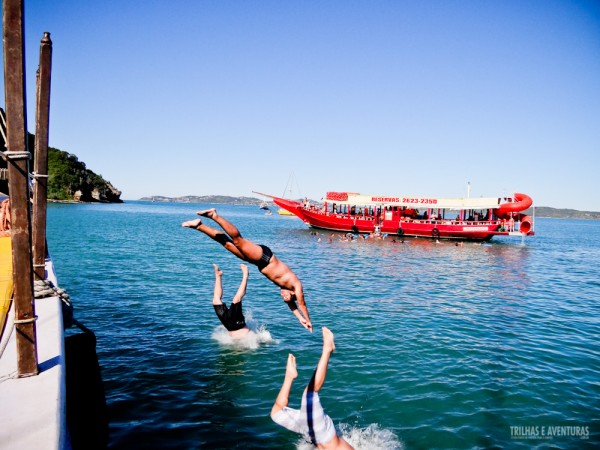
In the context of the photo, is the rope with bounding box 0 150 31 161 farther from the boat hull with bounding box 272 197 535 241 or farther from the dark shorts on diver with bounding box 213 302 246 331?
the boat hull with bounding box 272 197 535 241

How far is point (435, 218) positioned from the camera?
→ 47.5 meters

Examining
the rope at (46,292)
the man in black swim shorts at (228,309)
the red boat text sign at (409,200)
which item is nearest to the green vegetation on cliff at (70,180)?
the red boat text sign at (409,200)

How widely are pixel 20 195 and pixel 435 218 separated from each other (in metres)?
47.6

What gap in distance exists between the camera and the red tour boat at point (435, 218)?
44.2 m

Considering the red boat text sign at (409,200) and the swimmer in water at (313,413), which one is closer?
the swimmer in water at (313,413)

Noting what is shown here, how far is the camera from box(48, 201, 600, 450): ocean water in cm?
684

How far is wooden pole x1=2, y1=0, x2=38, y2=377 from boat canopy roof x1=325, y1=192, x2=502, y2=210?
44.6 m

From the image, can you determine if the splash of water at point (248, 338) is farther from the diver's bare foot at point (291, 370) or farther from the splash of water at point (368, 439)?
the diver's bare foot at point (291, 370)

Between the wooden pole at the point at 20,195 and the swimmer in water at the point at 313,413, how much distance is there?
3.12 metres

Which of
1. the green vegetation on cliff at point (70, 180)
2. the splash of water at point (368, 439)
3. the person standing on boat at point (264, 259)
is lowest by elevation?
the splash of water at point (368, 439)

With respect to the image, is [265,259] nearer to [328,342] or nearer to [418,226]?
[328,342]

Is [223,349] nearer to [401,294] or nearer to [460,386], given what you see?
[460,386]

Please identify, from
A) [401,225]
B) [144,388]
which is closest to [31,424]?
[144,388]

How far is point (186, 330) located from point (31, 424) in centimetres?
831
